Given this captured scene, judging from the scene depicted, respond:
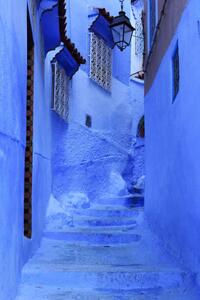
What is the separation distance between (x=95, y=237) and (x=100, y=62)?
22.2 feet

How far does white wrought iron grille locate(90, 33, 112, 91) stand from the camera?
12.3 metres

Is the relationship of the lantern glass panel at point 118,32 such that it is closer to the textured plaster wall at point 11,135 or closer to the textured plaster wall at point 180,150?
the textured plaster wall at point 180,150

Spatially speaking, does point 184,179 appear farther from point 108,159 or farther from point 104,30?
point 104,30

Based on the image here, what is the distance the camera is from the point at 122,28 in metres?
7.70

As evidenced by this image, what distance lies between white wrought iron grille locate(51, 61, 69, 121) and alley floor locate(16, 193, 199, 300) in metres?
2.68

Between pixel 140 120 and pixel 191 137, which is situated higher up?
pixel 191 137

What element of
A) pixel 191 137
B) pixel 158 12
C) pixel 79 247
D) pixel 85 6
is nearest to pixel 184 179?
pixel 191 137

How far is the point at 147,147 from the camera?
8484mm

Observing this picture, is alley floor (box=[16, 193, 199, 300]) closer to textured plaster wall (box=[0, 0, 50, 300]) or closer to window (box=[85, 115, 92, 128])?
textured plaster wall (box=[0, 0, 50, 300])

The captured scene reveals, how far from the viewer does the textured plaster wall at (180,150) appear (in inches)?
175

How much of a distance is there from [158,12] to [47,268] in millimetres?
4614

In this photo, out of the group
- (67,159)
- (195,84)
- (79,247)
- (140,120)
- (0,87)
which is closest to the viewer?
(0,87)

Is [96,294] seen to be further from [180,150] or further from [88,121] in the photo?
[88,121]

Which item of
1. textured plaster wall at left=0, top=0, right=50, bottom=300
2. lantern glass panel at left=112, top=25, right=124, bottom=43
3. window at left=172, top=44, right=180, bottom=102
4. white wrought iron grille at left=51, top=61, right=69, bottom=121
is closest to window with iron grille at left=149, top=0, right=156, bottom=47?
lantern glass panel at left=112, top=25, right=124, bottom=43
